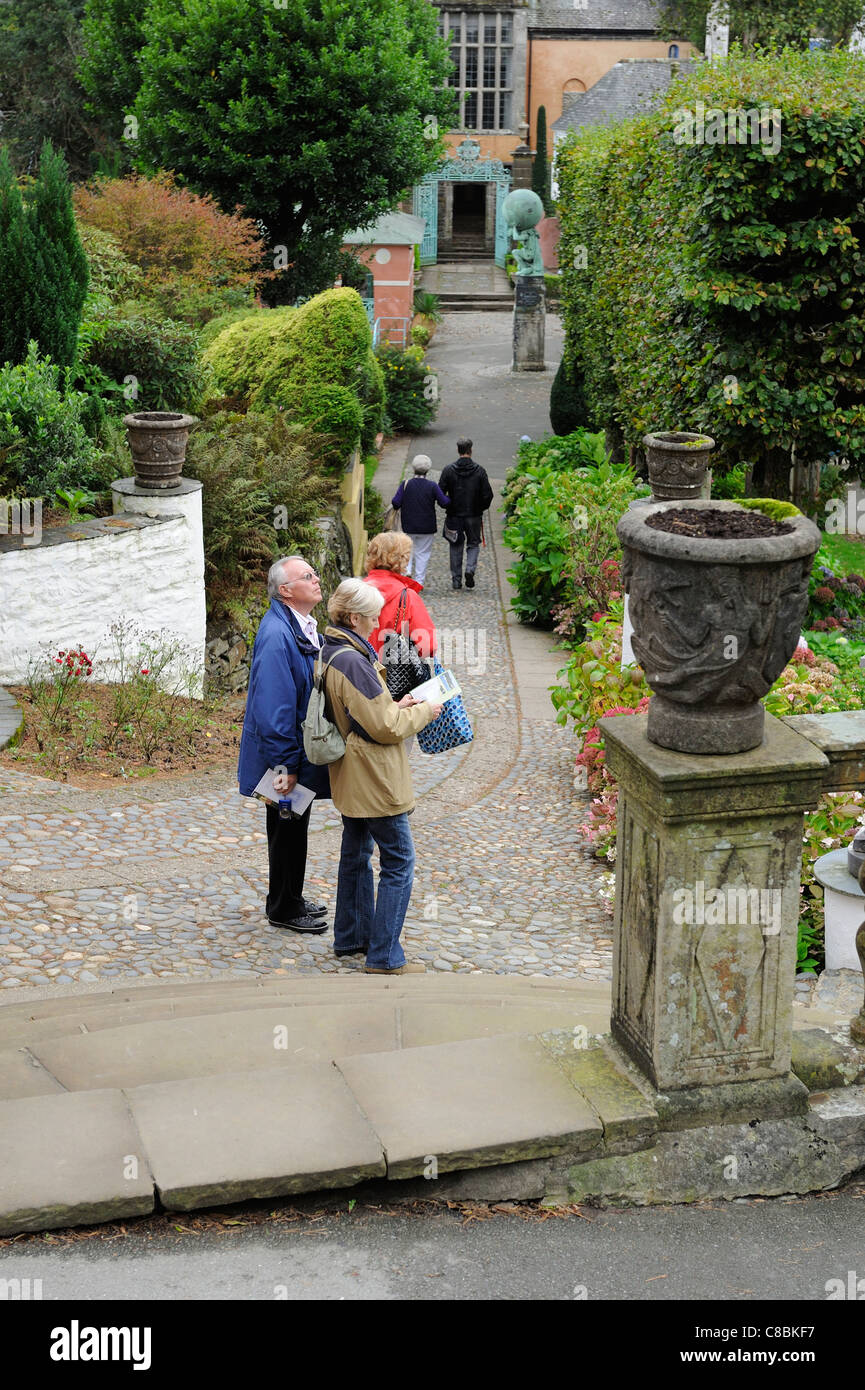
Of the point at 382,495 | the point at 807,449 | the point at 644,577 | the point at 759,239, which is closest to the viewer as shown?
the point at 644,577

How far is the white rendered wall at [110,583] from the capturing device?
8609mm

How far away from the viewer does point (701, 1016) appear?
3.46 metres

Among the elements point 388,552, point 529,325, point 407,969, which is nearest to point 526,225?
point 529,325

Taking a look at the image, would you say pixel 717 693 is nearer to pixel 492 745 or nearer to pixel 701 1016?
pixel 701 1016

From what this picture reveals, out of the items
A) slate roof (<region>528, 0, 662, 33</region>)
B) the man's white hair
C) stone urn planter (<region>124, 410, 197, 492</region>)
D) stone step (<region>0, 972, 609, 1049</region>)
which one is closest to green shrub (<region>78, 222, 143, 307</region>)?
stone urn planter (<region>124, 410, 197, 492</region>)

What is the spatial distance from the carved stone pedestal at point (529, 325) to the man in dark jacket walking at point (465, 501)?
47.7 feet

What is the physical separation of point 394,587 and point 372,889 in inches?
64.2

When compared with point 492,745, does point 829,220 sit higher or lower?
higher

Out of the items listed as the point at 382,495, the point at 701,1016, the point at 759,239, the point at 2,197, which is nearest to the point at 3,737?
the point at 2,197

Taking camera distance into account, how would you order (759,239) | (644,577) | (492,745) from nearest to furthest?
(644,577) → (492,745) → (759,239)

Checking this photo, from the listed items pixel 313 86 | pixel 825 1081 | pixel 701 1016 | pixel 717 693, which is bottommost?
pixel 825 1081

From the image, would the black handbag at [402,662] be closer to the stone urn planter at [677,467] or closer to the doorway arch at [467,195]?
the stone urn planter at [677,467]

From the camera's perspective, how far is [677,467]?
9.00 m

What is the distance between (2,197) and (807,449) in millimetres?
6693
